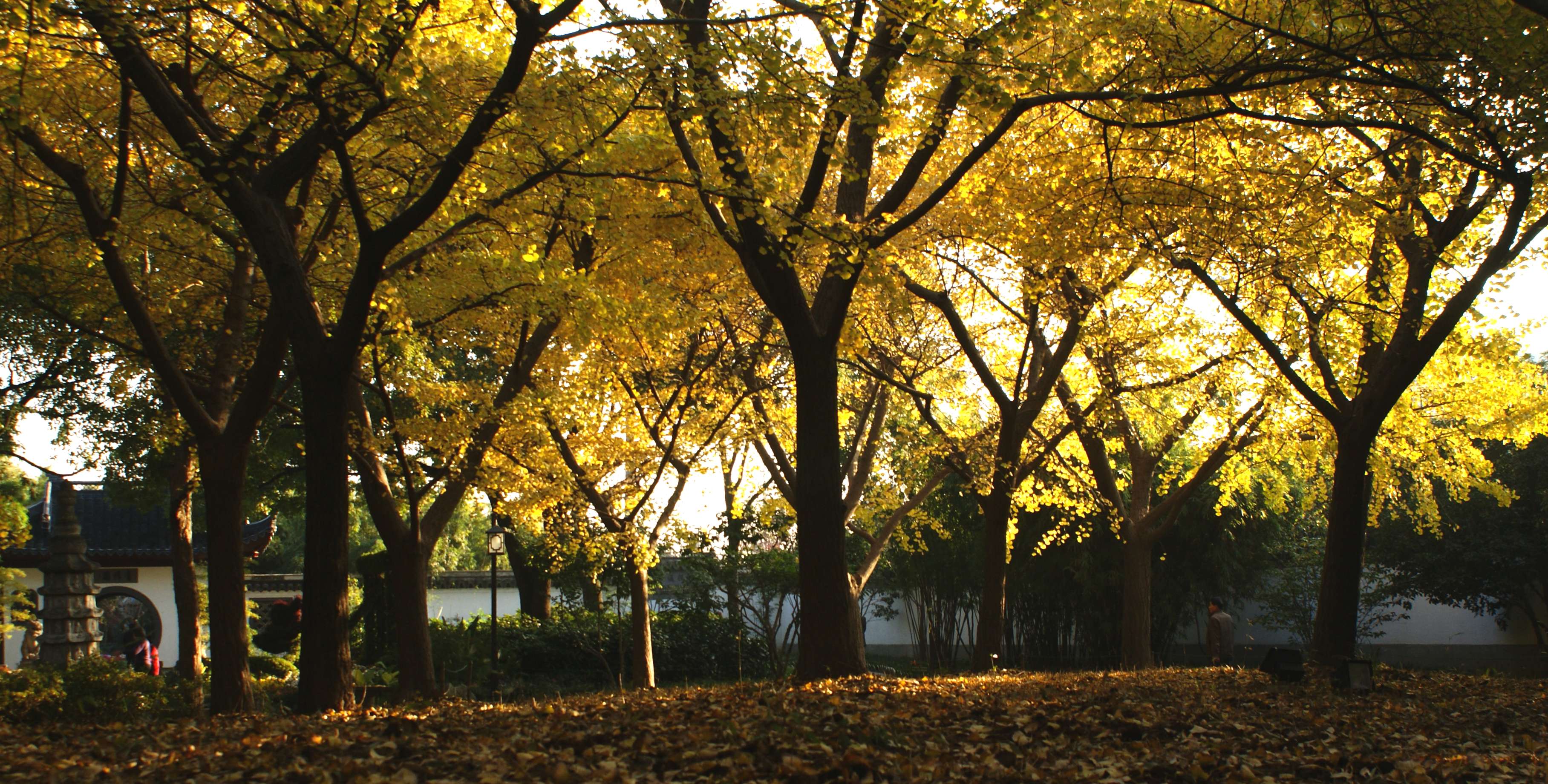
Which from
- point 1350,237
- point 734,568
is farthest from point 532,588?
point 1350,237

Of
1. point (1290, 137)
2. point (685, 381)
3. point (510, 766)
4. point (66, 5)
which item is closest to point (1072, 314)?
point (1290, 137)

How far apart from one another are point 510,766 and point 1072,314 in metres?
9.30

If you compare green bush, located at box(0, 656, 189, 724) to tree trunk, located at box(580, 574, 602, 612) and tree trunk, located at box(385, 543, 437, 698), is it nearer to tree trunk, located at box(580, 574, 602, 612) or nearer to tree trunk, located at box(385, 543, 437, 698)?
tree trunk, located at box(385, 543, 437, 698)

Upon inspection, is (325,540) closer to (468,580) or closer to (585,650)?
(585,650)

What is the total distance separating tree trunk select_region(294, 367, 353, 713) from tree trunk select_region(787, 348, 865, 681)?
3.32 m

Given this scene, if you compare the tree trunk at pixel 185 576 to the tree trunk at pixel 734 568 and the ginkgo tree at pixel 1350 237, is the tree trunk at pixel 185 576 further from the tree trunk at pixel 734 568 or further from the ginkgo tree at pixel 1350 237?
the ginkgo tree at pixel 1350 237

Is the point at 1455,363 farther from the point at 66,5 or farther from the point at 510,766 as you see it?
the point at 66,5

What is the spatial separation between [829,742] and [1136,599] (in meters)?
11.9

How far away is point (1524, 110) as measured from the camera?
6.59m

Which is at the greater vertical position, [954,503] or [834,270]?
[834,270]

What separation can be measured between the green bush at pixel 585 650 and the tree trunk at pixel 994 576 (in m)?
5.68

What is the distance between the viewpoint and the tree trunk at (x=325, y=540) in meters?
6.85

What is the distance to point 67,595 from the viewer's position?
45.2 feet

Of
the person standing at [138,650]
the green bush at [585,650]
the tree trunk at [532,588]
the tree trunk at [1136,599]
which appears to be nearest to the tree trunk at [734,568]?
the green bush at [585,650]
